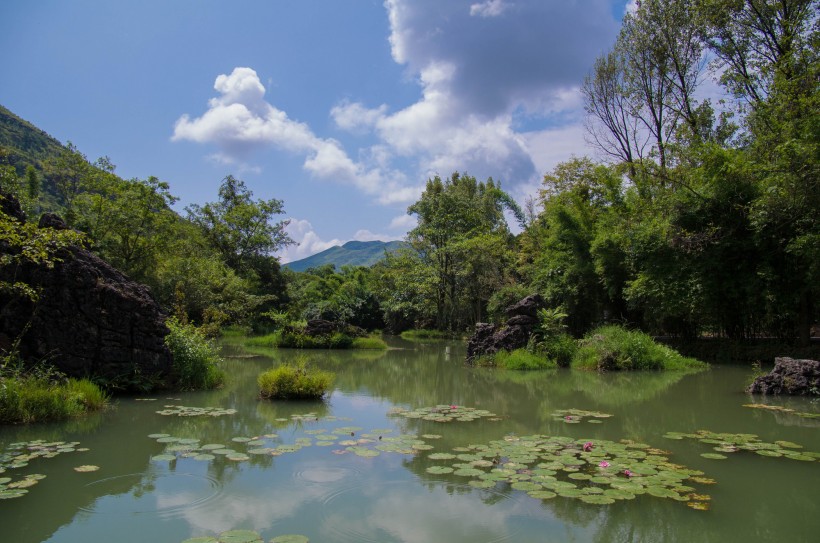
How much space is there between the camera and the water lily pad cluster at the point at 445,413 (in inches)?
307

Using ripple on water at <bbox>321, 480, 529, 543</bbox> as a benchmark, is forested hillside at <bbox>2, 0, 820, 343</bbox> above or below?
above

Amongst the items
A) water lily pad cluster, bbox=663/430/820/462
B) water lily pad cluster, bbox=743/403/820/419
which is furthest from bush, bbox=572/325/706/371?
water lily pad cluster, bbox=663/430/820/462

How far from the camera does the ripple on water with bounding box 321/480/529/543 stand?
3742mm

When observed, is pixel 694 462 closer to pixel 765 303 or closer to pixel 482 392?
pixel 482 392

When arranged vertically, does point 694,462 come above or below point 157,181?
below

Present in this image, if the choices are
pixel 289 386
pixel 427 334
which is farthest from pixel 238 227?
pixel 289 386

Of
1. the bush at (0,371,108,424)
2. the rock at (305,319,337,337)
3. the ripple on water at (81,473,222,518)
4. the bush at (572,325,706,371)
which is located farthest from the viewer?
the rock at (305,319,337,337)

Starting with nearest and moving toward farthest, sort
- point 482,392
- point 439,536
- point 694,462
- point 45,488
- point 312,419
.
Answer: point 439,536, point 45,488, point 694,462, point 312,419, point 482,392

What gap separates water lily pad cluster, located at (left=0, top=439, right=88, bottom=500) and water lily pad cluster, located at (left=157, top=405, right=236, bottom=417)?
1855 millimetres

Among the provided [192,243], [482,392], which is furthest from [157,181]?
[482,392]

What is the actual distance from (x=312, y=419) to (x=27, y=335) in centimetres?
458

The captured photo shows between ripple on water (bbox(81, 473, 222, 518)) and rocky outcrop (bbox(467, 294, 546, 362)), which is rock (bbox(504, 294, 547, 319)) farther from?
ripple on water (bbox(81, 473, 222, 518))

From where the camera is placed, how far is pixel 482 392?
10.7 metres

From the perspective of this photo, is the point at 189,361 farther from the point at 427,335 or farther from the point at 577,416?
the point at 427,335
